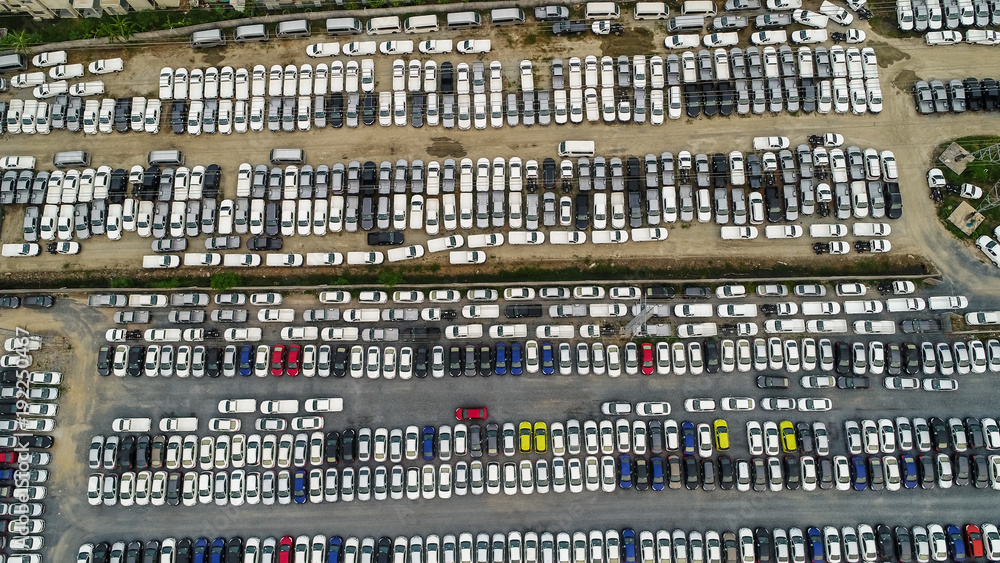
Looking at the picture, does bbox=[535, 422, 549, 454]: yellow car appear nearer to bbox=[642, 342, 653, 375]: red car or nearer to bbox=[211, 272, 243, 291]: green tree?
bbox=[642, 342, 653, 375]: red car

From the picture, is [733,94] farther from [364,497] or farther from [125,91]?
[125,91]

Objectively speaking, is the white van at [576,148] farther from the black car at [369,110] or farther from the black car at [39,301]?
the black car at [39,301]

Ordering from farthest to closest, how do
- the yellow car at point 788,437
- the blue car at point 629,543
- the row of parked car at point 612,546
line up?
the yellow car at point 788,437 → the blue car at point 629,543 → the row of parked car at point 612,546

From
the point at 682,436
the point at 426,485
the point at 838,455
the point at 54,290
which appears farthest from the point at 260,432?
the point at 838,455

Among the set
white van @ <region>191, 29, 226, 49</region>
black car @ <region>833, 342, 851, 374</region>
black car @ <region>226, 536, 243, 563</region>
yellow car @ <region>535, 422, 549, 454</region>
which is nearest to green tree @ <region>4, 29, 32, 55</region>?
white van @ <region>191, 29, 226, 49</region>

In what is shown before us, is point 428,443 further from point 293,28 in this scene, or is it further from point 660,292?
point 293,28

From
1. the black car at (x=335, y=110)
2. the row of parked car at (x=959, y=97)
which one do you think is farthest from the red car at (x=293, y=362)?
the row of parked car at (x=959, y=97)

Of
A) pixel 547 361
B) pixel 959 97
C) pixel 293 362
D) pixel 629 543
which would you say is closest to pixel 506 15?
pixel 547 361
